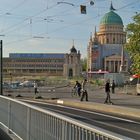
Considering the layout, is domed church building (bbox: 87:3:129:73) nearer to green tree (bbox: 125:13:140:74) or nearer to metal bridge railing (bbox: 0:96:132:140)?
green tree (bbox: 125:13:140:74)

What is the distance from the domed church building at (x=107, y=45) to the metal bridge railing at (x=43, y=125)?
163 m

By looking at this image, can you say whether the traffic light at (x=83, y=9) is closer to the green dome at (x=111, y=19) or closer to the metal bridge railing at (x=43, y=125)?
the metal bridge railing at (x=43, y=125)

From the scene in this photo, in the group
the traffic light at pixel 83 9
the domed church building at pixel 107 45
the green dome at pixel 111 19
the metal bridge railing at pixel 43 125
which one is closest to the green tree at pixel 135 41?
the traffic light at pixel 83 9

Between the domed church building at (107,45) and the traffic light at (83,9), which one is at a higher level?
the domed church building at (107,45)

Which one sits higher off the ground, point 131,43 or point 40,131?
point 131,43

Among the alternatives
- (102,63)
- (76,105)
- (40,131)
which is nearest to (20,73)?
(102,63)

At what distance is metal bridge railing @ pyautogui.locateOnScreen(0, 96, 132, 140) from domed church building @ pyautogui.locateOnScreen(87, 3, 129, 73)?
6424 inches

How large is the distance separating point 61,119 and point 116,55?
17735 cm

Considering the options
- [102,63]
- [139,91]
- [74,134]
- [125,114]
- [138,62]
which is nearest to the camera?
[74,134]

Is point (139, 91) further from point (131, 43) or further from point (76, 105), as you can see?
point (76, 105)

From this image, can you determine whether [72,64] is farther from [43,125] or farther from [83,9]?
[43,125]

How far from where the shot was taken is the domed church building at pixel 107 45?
17962 centimetres

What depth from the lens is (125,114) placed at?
2508 centimetres

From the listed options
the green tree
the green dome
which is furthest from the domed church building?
the green tree
